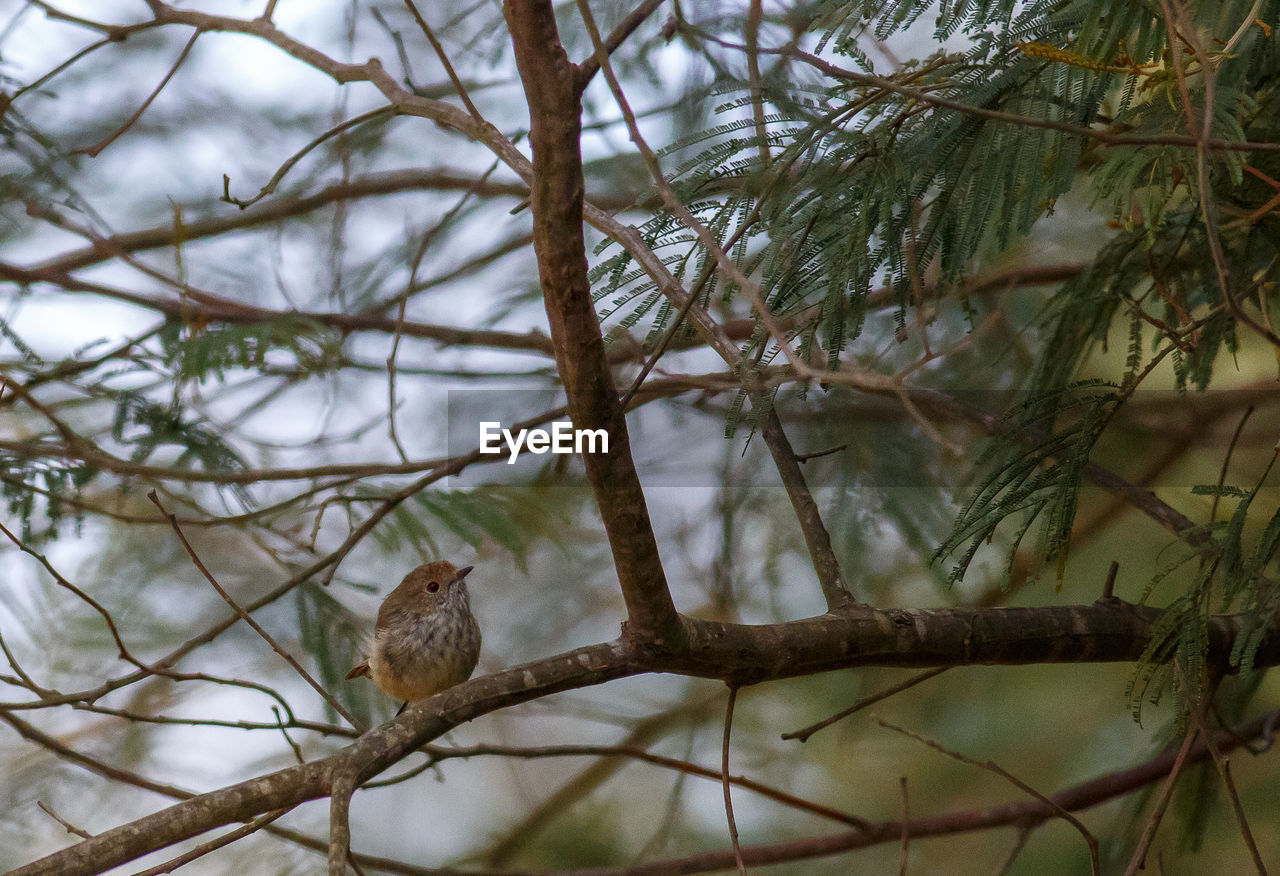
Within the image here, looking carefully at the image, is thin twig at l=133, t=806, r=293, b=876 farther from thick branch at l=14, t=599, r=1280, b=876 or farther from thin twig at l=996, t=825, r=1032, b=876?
thin twig at l=996, t=825, r=1032, b=876

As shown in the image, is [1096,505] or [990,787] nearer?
[1096,505]

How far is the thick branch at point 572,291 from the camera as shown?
113 centimetres

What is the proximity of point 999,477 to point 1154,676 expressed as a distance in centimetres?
39

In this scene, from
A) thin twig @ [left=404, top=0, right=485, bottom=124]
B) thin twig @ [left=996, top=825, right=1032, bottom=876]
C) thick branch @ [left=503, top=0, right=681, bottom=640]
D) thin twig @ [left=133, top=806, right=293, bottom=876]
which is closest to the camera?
thick branch @ [left=503, top=0, right=681, bottom=640]

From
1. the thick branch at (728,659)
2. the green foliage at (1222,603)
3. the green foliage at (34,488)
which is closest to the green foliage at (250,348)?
the green foliage at (34,488)

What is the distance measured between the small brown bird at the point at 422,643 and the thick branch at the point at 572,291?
101 centimetres

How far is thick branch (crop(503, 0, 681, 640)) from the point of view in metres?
1.13

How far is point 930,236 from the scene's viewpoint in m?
1.79

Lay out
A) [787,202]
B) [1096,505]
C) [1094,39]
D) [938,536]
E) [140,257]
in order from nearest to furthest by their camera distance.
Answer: [1094,39] → [787,202] → [938,536] → [1096,505] → [140,257]

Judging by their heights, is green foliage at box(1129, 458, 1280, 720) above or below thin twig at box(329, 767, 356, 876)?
above

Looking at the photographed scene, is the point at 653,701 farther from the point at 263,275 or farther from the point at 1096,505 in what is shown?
the point at 263,275

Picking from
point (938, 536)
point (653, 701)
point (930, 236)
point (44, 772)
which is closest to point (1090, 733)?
point (938, 536)

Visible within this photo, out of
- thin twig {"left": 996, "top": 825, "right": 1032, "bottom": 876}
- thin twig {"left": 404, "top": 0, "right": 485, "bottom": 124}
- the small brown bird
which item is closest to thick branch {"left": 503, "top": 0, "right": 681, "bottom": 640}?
thin twig {"left": 404, "top": 0, "right": 485, "bottom": 124}

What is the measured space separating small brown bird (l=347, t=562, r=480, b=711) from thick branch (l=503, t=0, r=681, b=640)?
3.31 feet
